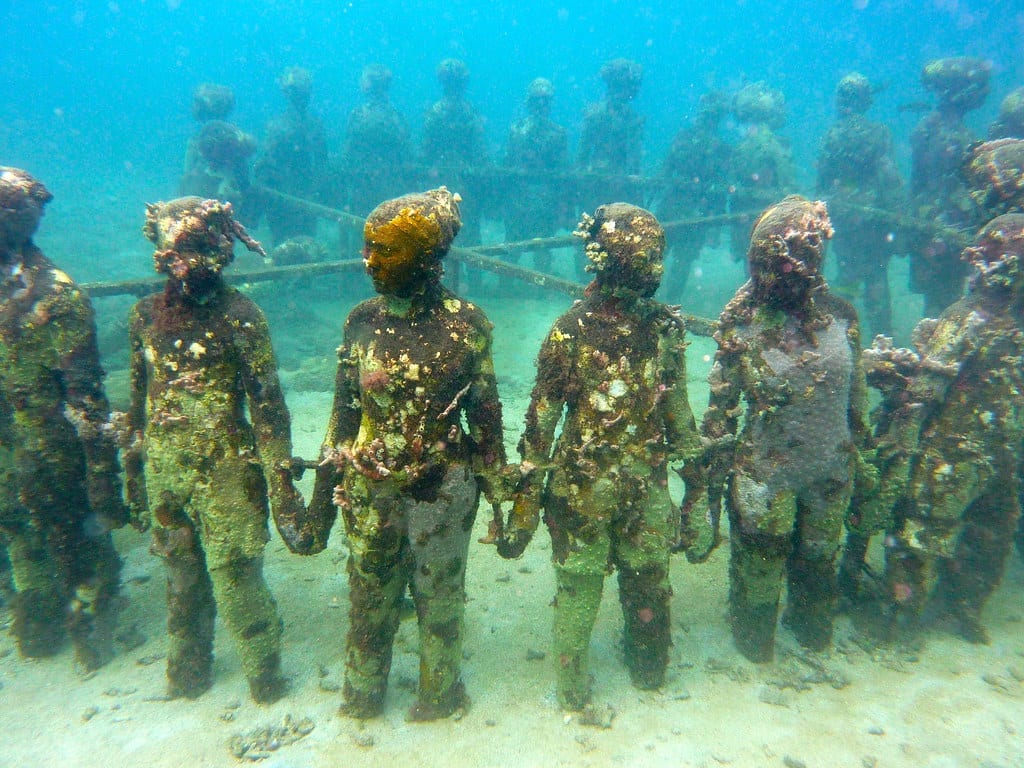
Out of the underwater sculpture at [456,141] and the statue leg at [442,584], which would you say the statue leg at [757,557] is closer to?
the statue leg at [442,584]

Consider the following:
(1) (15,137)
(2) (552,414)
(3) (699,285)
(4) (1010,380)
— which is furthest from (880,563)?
(1) (15,137)

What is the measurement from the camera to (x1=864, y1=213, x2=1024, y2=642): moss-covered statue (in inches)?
151

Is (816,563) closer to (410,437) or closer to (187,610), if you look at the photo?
(410,437)

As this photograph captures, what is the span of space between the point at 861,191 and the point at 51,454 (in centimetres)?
1527

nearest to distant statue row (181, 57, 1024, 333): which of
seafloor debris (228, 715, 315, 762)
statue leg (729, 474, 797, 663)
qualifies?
statue leg (729, 474, 797, 663)

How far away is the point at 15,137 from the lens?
166ft

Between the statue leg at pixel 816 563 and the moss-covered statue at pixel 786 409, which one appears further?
the statue leg at pixel 816 563

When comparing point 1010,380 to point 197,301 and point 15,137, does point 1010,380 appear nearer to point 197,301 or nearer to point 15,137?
point 197,301

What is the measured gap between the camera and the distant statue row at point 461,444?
9.59 feet

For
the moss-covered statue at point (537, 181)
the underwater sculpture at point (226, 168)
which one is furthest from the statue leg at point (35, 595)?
the moss-covered statue at point (537, 181)

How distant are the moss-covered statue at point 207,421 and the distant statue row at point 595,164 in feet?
36.1

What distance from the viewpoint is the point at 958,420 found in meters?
3.90

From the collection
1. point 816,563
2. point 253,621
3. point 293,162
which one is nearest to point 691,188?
point 293,162

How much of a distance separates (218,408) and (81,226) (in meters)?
26.9
